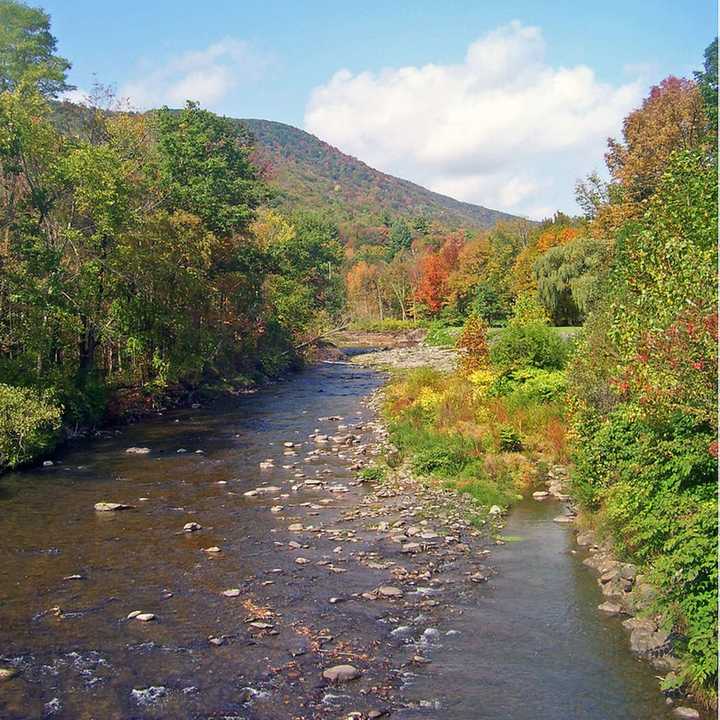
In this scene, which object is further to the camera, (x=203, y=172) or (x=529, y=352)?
(x=203, y=172)

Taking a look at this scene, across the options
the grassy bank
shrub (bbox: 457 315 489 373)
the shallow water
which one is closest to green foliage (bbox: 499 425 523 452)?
the grassy bank

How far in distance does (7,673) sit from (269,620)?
12.6ft

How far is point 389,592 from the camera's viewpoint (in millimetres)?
12820

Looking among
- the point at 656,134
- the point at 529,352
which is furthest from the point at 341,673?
the point at 656,134

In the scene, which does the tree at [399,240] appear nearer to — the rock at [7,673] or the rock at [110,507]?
the rock at [110,507]

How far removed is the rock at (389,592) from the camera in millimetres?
12719

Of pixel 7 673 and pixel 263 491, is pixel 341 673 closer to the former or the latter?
pixel 7 673

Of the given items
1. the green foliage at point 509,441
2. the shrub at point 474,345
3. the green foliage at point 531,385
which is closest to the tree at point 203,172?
the shrub at point 474,345

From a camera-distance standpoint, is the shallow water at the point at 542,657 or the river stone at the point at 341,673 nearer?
the shallow water at the point at 542,657

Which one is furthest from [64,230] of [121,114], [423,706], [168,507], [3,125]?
[423,706]

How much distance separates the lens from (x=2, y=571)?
13914 mm

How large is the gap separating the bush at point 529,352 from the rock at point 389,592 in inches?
662

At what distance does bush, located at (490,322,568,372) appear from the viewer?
28.5m

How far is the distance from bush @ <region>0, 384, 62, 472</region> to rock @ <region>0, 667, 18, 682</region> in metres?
12.9
